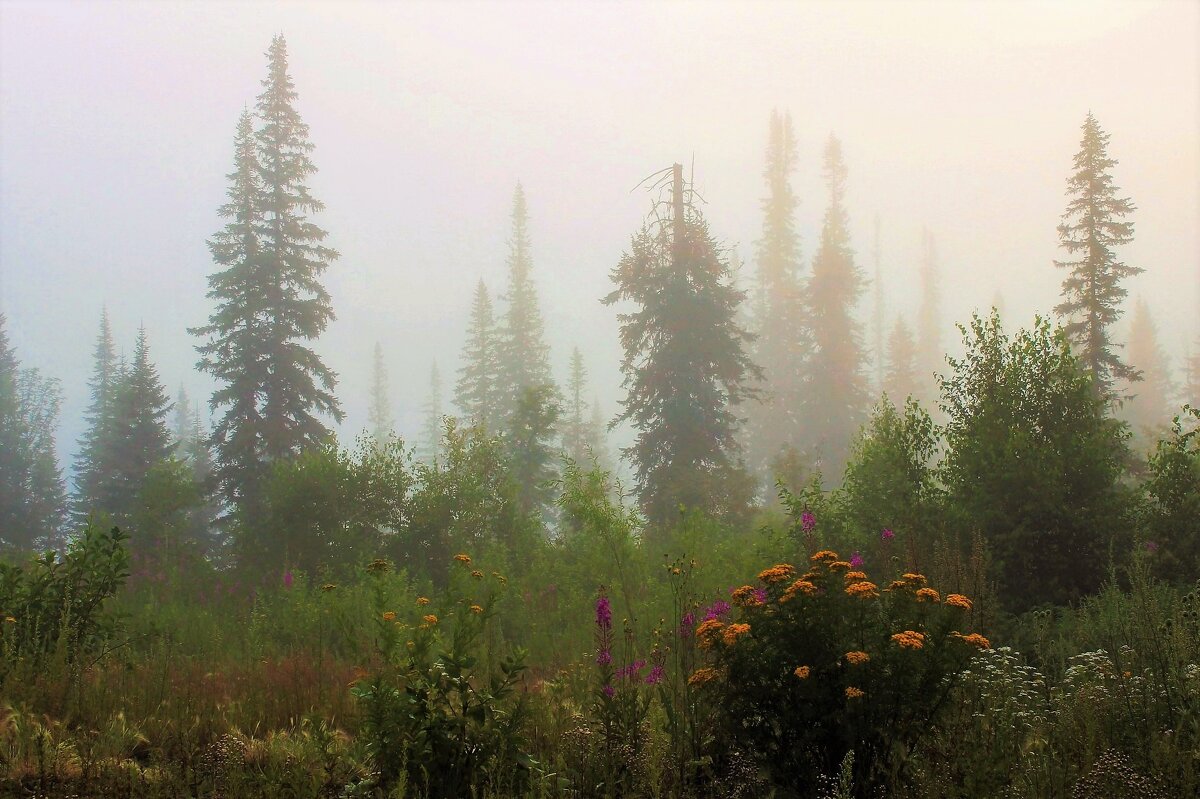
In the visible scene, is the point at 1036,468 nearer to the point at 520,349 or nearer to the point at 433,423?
the point at 520,349

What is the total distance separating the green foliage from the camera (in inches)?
398

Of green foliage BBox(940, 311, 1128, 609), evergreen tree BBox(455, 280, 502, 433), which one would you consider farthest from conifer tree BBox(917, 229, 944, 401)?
green foliage BBox(940, 311, 1128, 609)

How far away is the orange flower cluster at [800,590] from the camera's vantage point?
13.4 ft

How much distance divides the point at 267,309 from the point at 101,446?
64.2 feet

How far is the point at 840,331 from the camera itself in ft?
130

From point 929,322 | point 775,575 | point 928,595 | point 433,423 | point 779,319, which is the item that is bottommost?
point 928,595

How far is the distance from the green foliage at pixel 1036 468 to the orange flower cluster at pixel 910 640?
7.08 m

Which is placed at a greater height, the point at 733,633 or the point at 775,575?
the point at 775,575

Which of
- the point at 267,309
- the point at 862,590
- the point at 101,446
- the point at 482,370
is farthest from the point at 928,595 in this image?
the point at 482,370

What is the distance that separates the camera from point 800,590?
411 centimetres

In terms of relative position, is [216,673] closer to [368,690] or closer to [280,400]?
[368,690]

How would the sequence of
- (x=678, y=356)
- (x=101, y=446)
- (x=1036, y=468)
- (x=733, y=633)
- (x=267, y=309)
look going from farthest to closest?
(x=101, y=446), (x=267, y=309), (x=678, y=356), (x=1036, y=468), (x=733, y=633)

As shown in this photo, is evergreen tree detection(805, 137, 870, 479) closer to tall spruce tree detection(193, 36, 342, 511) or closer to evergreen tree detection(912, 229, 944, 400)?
tall spruce tree detection(193, 36, 342, 511)

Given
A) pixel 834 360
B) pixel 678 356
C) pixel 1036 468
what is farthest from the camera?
pixel 834 360
